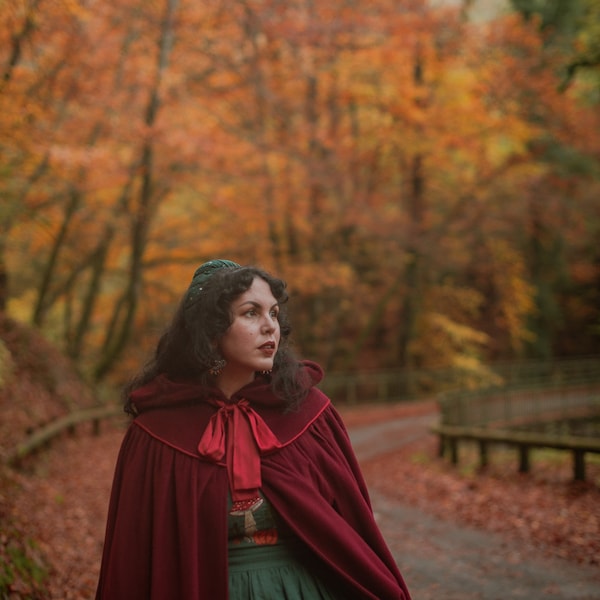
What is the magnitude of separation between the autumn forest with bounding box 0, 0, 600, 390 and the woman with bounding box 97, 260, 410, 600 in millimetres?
7289

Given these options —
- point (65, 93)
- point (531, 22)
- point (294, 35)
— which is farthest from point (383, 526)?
point (531, 22)

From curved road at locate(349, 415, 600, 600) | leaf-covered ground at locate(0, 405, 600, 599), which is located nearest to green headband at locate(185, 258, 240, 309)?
leaf-covered ground at locate(0, 405, 600, 599)

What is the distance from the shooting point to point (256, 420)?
285 cm

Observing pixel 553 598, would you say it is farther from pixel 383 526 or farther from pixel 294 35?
pixel 294 35

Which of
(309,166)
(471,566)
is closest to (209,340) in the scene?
(471,566)

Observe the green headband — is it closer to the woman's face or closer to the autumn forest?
the woman's face

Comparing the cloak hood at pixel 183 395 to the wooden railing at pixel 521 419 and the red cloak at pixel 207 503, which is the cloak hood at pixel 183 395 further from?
the wooden railing at pixel 521 419

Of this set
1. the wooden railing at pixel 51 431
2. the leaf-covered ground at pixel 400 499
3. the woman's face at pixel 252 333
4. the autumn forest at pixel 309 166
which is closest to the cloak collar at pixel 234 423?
the woman's face at pixel 252 333

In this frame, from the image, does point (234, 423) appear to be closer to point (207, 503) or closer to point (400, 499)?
point (207, 503)

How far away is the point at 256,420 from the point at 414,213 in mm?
21359

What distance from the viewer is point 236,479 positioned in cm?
269

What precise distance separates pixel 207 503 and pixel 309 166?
58.1ft

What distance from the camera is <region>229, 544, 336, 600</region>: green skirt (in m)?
2.67

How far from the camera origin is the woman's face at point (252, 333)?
2857 mm
